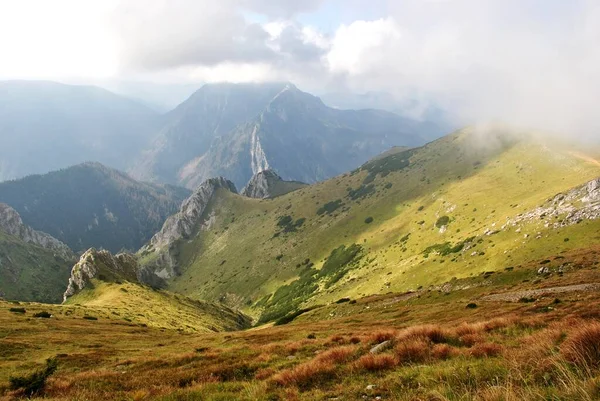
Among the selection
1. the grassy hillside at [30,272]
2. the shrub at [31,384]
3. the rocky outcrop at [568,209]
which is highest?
the grassy hillside at [30,272]

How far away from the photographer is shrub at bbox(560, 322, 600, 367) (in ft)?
28.0

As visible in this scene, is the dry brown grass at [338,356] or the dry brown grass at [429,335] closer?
the dry brown grass at [338,356]

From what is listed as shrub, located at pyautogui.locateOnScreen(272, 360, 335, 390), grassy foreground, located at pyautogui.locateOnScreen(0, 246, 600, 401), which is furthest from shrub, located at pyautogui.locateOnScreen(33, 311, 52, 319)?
shrub, located at pyautogui.locateOnScreen(272, 360, 335, 390)

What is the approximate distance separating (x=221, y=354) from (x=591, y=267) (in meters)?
49.5

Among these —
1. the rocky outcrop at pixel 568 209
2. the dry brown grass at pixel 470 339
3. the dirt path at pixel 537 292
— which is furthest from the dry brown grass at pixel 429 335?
the rocky outcrop at pixel 568 209

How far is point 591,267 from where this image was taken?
46.9 metres

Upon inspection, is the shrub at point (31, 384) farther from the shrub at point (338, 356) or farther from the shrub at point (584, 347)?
the shrub at point (584, 347)

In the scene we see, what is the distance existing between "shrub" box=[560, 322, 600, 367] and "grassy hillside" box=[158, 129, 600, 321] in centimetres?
6359

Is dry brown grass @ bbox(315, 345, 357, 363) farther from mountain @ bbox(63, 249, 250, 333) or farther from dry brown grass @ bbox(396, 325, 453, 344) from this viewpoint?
mountain @ bbox(63, 249, 250, 333)

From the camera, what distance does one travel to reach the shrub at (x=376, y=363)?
42.2 feet

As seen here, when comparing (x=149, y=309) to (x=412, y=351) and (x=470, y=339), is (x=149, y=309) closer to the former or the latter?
(x=470, y=339)

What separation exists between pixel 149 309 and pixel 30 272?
13274 cm

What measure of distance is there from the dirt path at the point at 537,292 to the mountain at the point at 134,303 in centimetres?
5193

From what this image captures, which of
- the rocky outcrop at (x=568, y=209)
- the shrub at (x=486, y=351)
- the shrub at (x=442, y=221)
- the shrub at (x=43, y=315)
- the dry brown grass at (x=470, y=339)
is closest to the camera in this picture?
the shrub at (x=486, y=351)
